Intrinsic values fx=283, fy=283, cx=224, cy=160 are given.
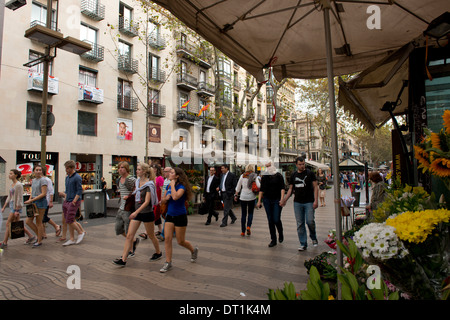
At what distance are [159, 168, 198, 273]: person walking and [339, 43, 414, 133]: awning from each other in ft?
9.73

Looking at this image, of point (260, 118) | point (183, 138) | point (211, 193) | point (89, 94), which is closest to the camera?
point (211, 193)

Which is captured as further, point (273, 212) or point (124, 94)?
point (124, 94)

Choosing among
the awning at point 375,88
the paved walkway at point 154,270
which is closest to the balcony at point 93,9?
Result: the paved walkway at point 154,270

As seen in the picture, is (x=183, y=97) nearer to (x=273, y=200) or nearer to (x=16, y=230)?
(x=16, y=230)

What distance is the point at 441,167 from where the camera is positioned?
1645 millimetres

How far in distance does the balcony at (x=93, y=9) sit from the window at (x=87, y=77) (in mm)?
3945

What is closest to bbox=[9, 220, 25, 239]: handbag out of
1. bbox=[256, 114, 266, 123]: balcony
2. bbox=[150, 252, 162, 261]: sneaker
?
bbox=[150, 252, 162, 261]: sneaker

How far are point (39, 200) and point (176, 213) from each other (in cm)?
410

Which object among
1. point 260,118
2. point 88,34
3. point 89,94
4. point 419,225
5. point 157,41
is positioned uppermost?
point 157,41

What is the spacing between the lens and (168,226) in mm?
4746

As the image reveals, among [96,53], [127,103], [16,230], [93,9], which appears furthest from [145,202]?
[93,9]

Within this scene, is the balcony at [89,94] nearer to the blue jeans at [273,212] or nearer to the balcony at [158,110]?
the balcony at [158,110]

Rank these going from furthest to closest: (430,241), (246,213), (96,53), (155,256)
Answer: (96,53), (246,213), (155,256), (430,241)
